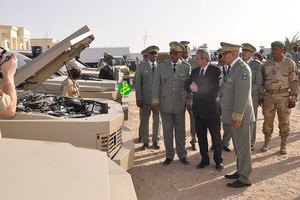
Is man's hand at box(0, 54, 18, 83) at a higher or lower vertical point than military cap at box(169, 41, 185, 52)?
lower

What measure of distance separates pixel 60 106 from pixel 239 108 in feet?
7.65

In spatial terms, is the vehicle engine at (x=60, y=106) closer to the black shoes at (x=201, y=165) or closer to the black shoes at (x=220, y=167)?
the black shoes at (x=201, y=165)

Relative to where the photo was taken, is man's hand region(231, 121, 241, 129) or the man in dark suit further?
the man in dark suit

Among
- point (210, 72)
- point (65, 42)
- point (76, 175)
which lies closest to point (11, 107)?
point (76, 175)

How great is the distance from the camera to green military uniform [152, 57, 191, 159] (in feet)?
17.7

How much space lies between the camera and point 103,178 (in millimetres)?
1622

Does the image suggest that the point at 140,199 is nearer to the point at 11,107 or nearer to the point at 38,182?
the point at 11,107

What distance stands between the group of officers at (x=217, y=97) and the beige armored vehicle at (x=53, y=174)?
2.79 m

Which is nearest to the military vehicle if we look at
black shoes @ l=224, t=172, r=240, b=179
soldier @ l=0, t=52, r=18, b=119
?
soldier @ l=0, t=52, r=18, b=119

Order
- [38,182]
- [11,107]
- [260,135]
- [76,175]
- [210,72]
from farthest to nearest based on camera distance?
1. [260,135]
2. [210,72]
3. [11,107]
4. [76,175]
5. [38,182]

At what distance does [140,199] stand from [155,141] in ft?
7.37

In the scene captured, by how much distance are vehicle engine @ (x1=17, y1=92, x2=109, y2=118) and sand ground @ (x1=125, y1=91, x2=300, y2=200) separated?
130 centimetres

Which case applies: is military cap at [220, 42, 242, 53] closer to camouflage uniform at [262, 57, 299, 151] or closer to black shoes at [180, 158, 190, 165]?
camouflage uniform at [262, 57, 299, 151]

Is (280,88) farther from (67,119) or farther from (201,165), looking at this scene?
(67,119)
